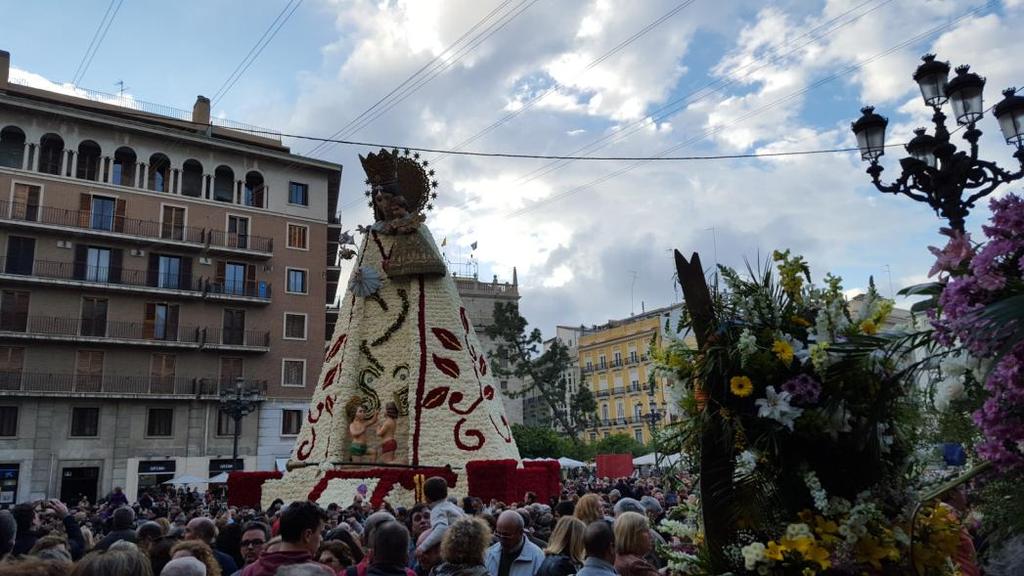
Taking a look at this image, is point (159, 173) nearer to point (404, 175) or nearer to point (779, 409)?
point (404, 175)

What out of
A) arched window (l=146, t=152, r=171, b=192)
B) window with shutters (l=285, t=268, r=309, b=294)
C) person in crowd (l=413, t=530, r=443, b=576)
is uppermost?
arched window (l=146, t=152, r=171, b=192)

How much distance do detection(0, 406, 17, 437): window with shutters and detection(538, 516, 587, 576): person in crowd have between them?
1289 inches

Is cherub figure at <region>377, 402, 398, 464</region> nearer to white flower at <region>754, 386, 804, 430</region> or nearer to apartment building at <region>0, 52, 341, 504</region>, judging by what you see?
white flower at <region>754, 386, 804, 430</region>

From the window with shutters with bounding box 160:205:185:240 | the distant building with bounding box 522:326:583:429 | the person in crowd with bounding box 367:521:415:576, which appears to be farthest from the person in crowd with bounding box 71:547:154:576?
the distant building with bounding box 522:326:583:429

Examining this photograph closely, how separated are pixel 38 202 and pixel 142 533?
1281 inches

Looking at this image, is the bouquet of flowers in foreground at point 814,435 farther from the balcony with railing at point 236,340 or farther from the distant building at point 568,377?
the distant building at point 568,377

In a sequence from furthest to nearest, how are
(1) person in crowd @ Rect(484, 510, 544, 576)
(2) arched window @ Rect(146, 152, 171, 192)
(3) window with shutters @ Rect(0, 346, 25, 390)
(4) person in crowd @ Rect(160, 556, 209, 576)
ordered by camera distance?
(2) arched window @ Rect(146, 152, 171, 192)
(3) window with shutters @ Rect(0, 346, 25, 390)
(1) person in crowd @ Rect(484, 510, 544, 576)
(4) person in crowd @ Rect(160, 556, 209, 576)

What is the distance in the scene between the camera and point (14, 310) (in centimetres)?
3192

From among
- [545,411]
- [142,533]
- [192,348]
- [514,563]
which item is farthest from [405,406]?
[545,411]

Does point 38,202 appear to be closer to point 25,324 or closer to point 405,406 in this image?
point 25,324

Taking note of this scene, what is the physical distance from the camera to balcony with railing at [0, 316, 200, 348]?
31688 millimetres

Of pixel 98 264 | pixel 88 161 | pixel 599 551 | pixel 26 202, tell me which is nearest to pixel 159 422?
pixel 98 264

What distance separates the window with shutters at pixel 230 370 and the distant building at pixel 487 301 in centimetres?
2287

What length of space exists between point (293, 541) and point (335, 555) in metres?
0.90
